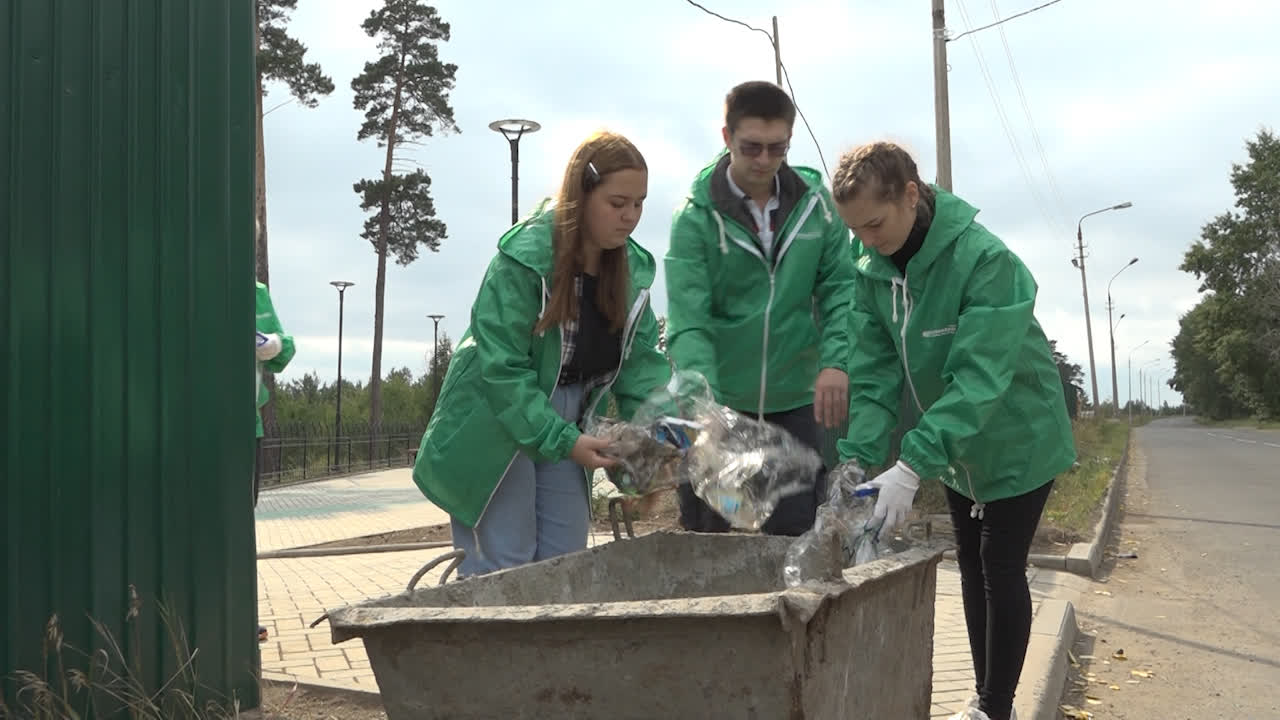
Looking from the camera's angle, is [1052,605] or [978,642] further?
[1052,605]

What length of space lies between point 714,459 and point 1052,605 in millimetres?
3660

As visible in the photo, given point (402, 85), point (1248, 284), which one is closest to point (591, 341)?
point (402, 85)

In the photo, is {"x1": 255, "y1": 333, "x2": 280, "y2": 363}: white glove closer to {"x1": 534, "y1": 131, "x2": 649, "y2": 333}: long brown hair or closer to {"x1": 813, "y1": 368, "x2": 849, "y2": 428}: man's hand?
{"x1": 534, "y1": 131, "x2": 649, "y2": 333}: long brown hair

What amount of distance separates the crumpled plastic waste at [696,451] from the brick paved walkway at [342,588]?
129cm

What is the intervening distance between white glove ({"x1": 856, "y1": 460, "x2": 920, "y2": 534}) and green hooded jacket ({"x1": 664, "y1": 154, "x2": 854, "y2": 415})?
3.65 ft

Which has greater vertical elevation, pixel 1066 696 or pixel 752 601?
pixel 752 601

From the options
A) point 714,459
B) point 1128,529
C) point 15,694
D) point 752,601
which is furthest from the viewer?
point 1128,529

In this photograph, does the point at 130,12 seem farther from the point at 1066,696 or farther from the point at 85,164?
the point at 1066,696

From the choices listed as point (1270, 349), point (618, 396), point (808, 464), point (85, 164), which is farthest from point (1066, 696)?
point (1270, 349)

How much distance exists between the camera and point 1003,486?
2863 millimetres

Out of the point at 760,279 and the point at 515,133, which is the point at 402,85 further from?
the point at 760,279

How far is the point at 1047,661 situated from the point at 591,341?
2.65 metres

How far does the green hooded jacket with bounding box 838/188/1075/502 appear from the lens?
8.61ft

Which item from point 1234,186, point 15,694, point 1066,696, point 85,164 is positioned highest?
point 1234,186
